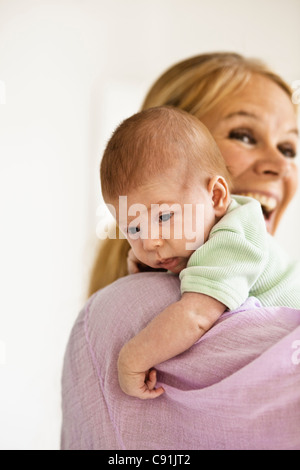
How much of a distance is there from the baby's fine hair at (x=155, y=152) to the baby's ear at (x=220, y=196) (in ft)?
0.07

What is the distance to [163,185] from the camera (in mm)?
844

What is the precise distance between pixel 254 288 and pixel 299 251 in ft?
7.30

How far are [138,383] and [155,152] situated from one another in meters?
0.37

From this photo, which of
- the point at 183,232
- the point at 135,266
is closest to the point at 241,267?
the point at 183,232

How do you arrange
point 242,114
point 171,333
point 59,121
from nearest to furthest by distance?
point 171,333, point 242,114, point 59,121

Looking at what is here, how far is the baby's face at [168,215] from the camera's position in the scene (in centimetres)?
85

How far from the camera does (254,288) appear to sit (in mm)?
862

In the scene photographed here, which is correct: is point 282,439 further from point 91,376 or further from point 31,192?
point 31,192

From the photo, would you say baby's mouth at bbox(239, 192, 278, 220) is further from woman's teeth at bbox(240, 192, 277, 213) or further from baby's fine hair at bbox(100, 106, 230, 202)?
baby's fine hair at bbox(100, 106, 230, 202)

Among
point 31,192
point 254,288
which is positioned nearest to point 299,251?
point 31,192

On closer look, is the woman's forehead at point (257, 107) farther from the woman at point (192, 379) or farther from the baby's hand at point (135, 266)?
the baby's hand at point (135, 266)

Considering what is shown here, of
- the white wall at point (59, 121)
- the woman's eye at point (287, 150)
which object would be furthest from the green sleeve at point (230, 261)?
the white wall at point (59, 121)

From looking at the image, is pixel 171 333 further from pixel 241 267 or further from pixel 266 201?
pixel 266 201

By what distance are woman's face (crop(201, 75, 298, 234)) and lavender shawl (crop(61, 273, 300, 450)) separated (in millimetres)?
533
